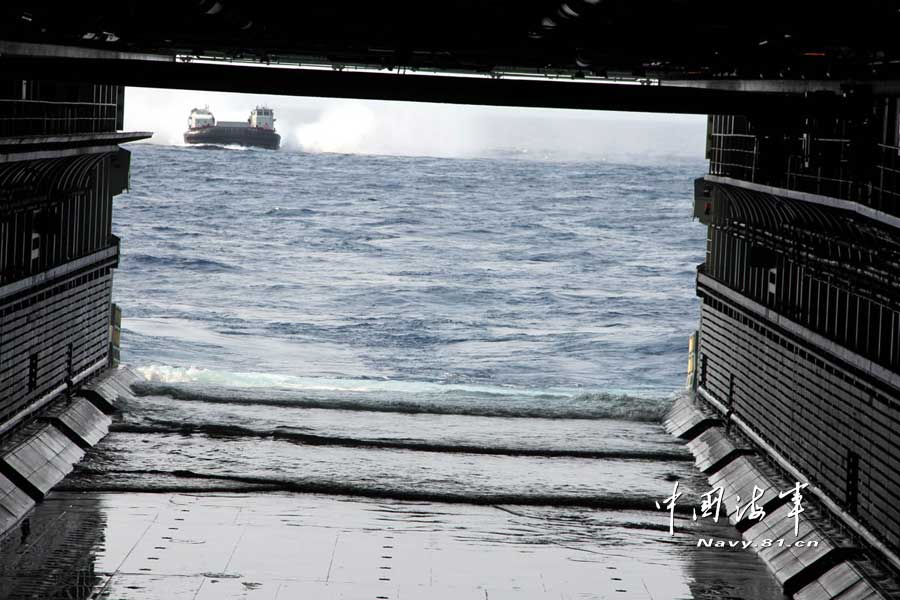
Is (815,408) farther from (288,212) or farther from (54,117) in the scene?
(288,212)

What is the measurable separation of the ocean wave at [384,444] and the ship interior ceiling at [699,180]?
110 cm

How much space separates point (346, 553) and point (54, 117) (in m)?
13.0

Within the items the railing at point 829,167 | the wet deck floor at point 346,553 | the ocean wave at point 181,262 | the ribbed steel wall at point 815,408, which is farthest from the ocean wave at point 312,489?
the ocean wave at point 181,262

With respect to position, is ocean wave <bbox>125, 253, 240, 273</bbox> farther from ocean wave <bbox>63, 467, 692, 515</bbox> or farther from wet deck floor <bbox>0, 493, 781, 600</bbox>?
wet deck floor <bbox>0, 493, 781, 600</bbox>

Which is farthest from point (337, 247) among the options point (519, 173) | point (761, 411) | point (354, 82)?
point (354, 82)

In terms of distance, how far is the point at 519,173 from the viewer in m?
170

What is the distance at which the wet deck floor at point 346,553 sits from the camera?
22.5 metres

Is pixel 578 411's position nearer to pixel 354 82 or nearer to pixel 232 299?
pixel 354 82

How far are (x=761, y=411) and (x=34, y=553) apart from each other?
16.0 meters

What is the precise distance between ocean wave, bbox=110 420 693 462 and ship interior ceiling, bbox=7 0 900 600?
3.60 feet

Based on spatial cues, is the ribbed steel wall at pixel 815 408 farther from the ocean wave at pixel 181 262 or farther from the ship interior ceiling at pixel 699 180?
the ocean wave at pixel 181 262

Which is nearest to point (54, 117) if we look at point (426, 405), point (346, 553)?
point (346, 553)

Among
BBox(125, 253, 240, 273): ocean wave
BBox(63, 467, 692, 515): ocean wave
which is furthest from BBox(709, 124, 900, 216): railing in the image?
BBox(125, 253, 240, 273): ocean wave

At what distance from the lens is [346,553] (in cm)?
2448
